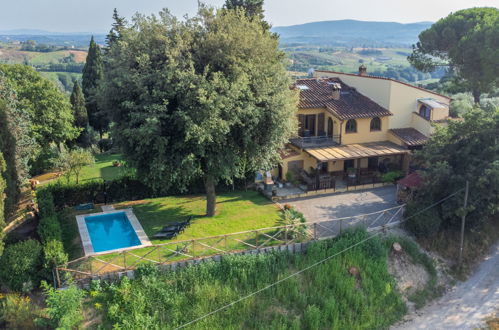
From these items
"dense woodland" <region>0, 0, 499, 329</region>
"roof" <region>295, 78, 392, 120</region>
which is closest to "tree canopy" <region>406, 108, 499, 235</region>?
"dense woodland" <region>0, 0, 499, 329</region>

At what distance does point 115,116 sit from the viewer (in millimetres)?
21656

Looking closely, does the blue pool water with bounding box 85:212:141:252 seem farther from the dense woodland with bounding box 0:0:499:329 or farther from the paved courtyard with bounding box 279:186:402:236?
the paved courtyard with bounding box 279:186:402:236

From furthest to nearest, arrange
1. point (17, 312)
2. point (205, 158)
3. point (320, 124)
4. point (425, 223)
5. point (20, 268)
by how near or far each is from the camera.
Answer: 1. point (320, 124)
2. point (425, 223)
3. point (205, 158)
4. point (20, 268)
5. point (17, 312)

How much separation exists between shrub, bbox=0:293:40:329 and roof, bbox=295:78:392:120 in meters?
22.2

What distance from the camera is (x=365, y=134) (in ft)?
105

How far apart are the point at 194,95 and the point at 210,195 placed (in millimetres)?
6980

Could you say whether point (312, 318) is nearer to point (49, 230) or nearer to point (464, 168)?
point (464, 168)

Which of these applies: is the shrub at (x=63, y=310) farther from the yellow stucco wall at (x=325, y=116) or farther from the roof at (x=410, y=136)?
the roof at (x=410, y=136)

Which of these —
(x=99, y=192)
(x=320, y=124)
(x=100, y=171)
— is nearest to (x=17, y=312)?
(x=99, y=192)

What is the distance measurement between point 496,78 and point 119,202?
3077cm

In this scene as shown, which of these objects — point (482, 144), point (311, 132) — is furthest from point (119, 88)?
point (482, 144)

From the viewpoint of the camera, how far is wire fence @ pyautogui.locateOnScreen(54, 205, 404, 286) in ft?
60.0

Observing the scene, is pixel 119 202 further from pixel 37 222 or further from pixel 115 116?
pixel 115 116

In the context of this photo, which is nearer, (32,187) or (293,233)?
(293,233)
